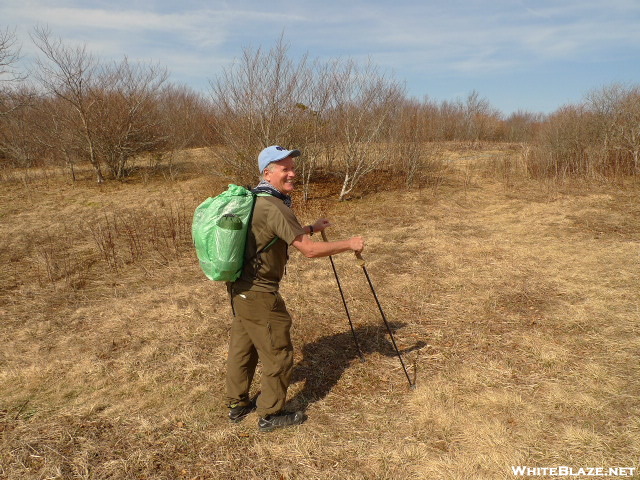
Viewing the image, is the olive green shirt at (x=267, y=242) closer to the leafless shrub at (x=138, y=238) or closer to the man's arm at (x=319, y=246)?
the man's arm at (x=319, y=246)

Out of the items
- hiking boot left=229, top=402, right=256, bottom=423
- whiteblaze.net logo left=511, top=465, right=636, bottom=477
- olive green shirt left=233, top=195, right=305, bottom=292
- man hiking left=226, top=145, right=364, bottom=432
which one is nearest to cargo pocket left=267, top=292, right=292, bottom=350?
man hiking left=226, top=145, right=364, bottom=432

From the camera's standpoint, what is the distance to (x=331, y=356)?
4.10 metres

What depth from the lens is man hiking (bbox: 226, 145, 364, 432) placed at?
2547 mm

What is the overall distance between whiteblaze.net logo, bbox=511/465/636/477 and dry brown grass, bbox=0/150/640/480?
5 centimetres

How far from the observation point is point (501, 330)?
14.8ft

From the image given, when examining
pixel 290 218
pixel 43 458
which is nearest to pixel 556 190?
pixel 290 218

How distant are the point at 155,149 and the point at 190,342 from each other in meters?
13.6

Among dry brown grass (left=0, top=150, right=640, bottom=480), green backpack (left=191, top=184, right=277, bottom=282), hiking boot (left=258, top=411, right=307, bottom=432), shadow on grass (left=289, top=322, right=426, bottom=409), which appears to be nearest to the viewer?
green backpack (left=191, top=184, right=277, bottom=282)

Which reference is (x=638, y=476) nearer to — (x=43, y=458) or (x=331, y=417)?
(x=331, y=417)

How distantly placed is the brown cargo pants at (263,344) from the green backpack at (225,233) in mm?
249

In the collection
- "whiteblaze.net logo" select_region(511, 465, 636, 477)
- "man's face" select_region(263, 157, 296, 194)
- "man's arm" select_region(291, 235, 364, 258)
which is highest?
"man's face" select_region(263, 157, 296, 194)

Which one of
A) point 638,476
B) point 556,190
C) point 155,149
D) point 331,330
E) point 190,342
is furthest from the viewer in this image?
point 155,149

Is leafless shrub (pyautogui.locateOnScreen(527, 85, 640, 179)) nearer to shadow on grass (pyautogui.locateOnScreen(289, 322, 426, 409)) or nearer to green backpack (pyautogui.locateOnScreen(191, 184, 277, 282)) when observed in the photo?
shadow on grass (pyautogui.locateOnScreen(289, 322, 426, 409))

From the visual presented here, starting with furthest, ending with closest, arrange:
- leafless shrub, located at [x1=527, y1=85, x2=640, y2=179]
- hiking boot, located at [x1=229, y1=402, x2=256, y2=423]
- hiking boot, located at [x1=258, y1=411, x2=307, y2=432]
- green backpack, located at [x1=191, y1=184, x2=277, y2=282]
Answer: leafless shrub, located at [x1=527, y1=85, x2=640, y2=179]
hiking boot, located at [x1=229, y1=402, x2=256, y2=423]
hiking boot, located at [x1=258, y1=411, x2=307, y2=432]
green backpack, located at [x1=191, y1=184, x2=277, y2=282]
